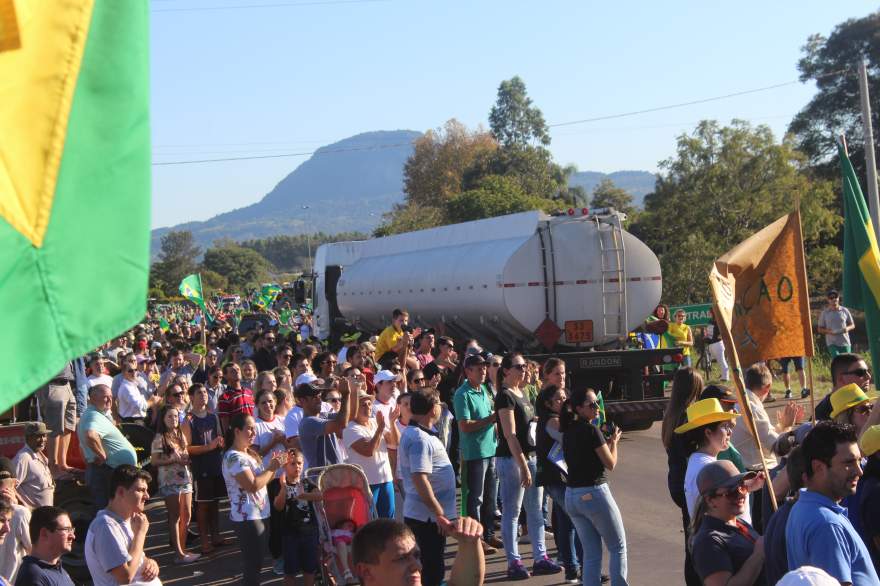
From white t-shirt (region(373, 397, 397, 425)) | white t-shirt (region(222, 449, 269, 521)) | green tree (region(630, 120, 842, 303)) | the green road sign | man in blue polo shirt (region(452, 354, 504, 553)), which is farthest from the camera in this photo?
green tree (region(630, 120, 842, 303))

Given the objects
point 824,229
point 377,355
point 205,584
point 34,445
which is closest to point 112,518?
point 34,445

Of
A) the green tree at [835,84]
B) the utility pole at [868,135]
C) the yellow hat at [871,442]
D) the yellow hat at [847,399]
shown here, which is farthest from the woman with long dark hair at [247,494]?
the green tree at [835,84]

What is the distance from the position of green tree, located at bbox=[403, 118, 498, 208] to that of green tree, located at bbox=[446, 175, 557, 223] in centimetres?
2076

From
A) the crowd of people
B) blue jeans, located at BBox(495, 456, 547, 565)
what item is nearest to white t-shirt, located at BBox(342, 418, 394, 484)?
the crowd of people

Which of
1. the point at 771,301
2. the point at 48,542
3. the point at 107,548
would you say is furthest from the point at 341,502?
the point at 771,301

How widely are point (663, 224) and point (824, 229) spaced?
248 inches

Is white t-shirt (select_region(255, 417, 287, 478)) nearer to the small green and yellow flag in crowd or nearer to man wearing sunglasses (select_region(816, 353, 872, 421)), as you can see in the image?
man wearing sunglasses (select_region(816, 353, 872, 421))

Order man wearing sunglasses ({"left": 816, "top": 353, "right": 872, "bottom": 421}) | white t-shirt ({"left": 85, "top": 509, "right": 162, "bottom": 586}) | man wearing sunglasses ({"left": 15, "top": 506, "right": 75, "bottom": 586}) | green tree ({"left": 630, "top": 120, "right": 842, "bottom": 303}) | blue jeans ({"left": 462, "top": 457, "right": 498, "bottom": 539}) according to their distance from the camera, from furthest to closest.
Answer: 1. green tree ({"left": 630, "top": 120, "right": 842, "bottom": 303})
2. blue jeans ({"left": 462, "top": 457, "right": 498, "bottom": 539})
3. man wearing sunglasses ({"left": 816, "top": 353, "right": 872, "bottom": 421})
4. white t-shirt ({"left": 85, "top": 509, "right": 162, "bottom": 586})
5. man wearing sunglasses ({"left": 15, "top": 506, "right": 75, "bottom": 586})

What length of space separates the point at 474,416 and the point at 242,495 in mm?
2510

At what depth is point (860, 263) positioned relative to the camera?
793 centimetres

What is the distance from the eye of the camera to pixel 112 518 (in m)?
6.20

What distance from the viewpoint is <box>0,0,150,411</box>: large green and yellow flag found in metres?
1.80

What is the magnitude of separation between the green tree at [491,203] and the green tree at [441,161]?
20761mm

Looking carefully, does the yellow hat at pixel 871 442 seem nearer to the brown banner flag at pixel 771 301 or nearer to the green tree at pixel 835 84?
the brown banner flag at pixel 771 301
